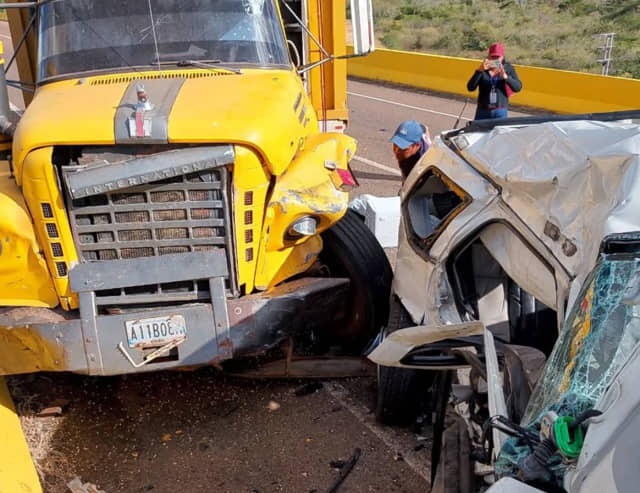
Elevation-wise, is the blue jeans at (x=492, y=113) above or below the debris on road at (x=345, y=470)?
above

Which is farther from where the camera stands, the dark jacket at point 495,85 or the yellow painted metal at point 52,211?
the dark jacket at point 495,85

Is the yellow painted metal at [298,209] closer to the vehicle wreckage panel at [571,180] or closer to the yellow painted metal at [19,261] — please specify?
the vehicle wreckage panel at [571,180]

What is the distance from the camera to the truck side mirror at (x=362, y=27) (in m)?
5.14

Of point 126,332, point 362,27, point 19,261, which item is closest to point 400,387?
point 126,332

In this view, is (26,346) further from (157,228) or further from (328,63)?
(328,63)

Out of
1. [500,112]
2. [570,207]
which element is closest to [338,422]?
[570,207]

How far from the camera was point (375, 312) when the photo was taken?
453 cm

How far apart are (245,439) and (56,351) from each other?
1214 mm

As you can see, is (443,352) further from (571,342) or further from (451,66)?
(451,66)

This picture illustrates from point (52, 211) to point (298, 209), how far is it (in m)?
1.34

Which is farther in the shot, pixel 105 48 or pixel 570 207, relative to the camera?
pixel 105 48

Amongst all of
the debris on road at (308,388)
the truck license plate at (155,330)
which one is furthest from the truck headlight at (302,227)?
the debris on road at (308,388)

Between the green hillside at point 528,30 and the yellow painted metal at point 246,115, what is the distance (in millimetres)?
17273

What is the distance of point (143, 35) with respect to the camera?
4668 millimetres
